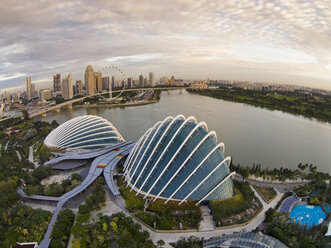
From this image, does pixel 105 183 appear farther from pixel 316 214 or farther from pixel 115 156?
pixel 316 214

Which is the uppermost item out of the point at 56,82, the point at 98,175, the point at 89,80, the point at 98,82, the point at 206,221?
the point at 89,80

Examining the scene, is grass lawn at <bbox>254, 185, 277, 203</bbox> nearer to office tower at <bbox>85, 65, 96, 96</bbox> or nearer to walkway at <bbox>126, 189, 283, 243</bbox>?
walkway at <bbox>126, 189, 283, 243</bbox>

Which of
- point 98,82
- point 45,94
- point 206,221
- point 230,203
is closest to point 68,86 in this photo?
point 45,94

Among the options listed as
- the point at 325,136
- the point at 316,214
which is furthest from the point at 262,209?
the point at 325,136

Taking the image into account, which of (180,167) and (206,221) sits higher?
(180,167)

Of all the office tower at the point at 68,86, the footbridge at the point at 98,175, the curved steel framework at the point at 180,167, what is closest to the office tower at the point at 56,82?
the office tower at the point at 68,86

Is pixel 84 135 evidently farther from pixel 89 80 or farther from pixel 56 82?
pixel 56 82
